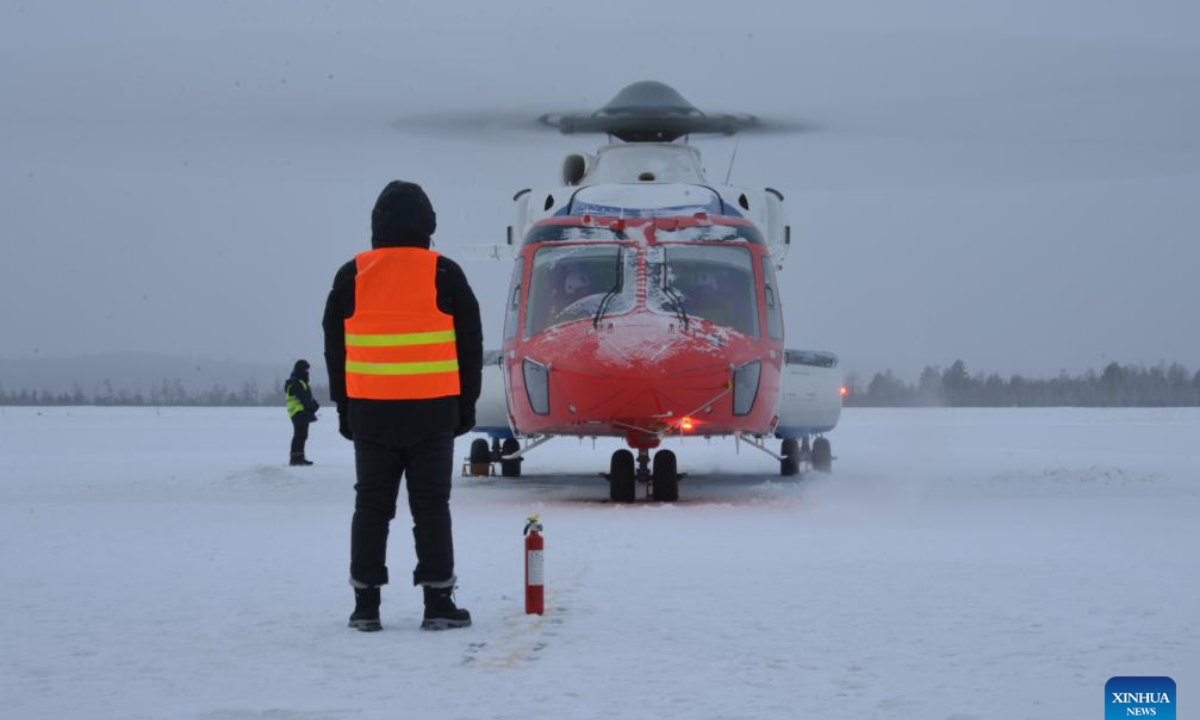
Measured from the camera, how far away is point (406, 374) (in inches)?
274

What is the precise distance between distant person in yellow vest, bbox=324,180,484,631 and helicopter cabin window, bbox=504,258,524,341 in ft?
27.7

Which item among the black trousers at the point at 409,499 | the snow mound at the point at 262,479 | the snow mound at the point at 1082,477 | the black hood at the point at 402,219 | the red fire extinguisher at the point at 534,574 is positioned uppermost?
the black hood at the point at 402,219

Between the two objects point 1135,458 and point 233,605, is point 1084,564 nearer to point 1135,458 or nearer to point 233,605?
point 233,605

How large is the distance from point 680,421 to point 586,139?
5.01 m

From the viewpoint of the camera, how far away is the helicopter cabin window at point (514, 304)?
1562 cm

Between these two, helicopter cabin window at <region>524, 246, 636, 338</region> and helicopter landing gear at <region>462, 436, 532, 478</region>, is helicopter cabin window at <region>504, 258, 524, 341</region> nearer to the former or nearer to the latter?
helicopter cabin window at <region>524, 246, 636, 338</region>

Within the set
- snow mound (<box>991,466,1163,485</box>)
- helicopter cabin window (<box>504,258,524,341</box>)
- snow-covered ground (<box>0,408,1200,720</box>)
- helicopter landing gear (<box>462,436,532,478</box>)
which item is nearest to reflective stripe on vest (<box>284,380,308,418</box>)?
helicopter landing gear (<box>462,436,532,478</box>)

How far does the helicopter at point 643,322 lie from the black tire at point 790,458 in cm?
461

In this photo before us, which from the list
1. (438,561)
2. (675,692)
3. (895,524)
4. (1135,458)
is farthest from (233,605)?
(1135,458)

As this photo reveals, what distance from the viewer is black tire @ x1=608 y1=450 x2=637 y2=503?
14984 millimetres

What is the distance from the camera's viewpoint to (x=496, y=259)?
1934 cm

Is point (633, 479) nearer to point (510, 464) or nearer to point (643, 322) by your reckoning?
point (643, 322)

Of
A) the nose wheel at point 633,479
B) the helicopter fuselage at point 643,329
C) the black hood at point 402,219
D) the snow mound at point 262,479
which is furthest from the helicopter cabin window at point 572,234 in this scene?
the black hood at point 402,219

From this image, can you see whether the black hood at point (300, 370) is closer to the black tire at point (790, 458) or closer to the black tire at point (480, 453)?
the black tire at point (480, 453)
